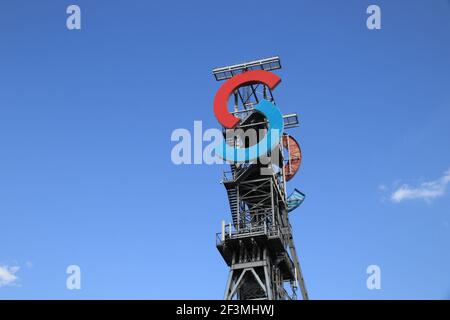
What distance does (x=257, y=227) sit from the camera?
60.9m

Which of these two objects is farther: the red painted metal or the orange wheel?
the orange wheel

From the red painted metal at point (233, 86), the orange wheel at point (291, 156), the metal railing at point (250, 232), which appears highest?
the red painted metal at point (233, 86)

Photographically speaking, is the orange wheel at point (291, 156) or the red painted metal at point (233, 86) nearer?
the red painted metal at point (233, 86)

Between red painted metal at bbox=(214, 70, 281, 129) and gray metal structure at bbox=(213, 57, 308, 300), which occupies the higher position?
red painted metal at bbox=(214, 70, 281, 129)

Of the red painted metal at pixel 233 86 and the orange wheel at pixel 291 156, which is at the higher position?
the red painted metal at pixel 233 86

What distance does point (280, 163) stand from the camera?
2721 inches

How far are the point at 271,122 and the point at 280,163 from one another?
7164mm

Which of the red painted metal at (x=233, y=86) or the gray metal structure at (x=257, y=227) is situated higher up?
the red painted metal at (x=233, y=86)

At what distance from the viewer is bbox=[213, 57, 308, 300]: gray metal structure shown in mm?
60469

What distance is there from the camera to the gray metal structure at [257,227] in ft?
198

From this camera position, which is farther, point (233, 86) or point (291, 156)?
point (291, 156)

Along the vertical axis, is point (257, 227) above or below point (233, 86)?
below

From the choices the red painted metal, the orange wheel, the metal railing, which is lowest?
the metal railing
